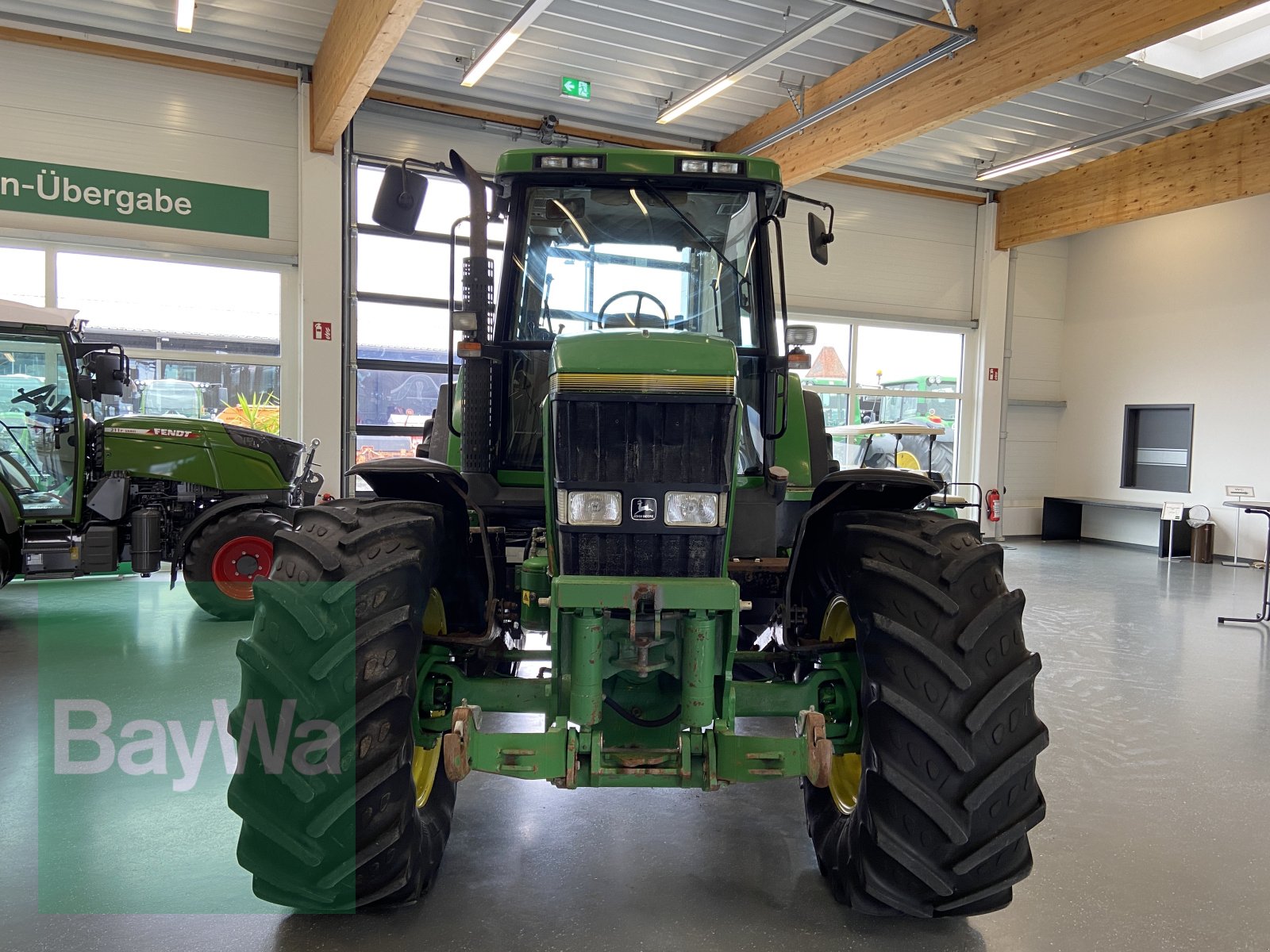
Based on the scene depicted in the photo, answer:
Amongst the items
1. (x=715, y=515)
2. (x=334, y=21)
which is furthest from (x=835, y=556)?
(x=334, y=21)

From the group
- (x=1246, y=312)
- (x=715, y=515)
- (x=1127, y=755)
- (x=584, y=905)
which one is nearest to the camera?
(x=715, y=515)

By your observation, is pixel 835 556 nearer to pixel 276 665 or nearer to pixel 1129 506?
pixel 276 665

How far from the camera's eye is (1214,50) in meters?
9.64

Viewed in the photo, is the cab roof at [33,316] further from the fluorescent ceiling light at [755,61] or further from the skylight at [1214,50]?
the skylight at [1214,50]

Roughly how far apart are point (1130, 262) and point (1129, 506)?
3961 millimetres

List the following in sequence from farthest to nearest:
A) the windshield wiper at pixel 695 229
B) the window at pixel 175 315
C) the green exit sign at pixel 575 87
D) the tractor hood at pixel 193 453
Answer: the green exit sign at pixel 575 87, the window at pixel 175 315, the tractor hood at pixel 193 453, the windshield wiper at pixel 695 229

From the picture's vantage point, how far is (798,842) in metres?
3.18

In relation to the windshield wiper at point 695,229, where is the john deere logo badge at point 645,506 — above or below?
below

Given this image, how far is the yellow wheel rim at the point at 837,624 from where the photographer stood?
123 inches

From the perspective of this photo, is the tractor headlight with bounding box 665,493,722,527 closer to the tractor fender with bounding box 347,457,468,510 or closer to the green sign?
the tractor fender with bounding box 347,457,468,510

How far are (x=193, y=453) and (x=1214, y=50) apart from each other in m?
11.1

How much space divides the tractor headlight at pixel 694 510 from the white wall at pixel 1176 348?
12893 mm

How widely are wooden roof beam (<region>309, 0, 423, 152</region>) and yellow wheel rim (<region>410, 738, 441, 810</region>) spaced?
596cm

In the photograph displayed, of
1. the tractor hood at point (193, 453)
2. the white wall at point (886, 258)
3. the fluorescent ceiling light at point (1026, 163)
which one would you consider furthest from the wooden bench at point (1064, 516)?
the tractor hood at point (193, 453)
